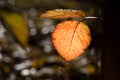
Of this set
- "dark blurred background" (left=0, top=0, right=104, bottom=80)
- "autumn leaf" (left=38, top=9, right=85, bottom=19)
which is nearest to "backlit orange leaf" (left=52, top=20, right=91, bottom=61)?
"autumn leaf" (left=38, top=9, right=85, bottom=19)

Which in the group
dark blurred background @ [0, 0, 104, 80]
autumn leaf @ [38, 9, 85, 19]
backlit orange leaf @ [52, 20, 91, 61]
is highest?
autumn leaf @ [38, 9, 85, 19]

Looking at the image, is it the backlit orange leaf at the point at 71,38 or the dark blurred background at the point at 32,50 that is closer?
the backlit orange leaf at the point at 71,38

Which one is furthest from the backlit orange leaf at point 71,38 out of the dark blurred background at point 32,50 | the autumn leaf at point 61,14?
the dark blurred background at point 32,50

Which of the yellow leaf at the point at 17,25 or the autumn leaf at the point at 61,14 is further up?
the autumn leaf at the point at 61,14

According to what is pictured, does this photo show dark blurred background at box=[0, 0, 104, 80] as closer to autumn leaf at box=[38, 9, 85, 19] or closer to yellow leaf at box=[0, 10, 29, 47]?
yellow leaf at box=[0, 10, 29, 47]

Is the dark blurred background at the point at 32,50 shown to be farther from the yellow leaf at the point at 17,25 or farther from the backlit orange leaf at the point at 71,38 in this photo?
the backlit orange leaf at the point at 71,38

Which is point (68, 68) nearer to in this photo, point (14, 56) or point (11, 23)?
point (14, 56)

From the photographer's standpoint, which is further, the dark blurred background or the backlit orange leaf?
the dark blurred background

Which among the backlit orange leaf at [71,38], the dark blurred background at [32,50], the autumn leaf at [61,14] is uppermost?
the autumn leaf at [61,14]

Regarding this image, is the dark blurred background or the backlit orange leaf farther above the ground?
the backlit orange leaf

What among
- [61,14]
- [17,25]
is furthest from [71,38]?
[17,25]
